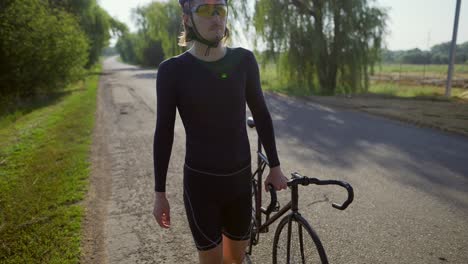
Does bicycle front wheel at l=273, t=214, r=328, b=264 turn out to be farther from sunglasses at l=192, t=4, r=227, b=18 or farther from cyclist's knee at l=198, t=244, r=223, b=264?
sunglasses at l=192, t=4, r=227, b=18

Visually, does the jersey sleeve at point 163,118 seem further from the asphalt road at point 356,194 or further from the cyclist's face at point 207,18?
the asphalt road at point 356,194

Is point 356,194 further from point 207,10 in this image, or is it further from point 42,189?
point 42,189

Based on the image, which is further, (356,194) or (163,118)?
(356,194)

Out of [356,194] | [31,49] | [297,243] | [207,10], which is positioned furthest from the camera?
A: [31,49]

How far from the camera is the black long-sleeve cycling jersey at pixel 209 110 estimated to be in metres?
1.77

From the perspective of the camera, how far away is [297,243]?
2.11 metres

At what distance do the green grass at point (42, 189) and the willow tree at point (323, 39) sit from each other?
37.6 ft

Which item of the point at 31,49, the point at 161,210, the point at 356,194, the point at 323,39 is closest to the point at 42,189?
the point at 161,210

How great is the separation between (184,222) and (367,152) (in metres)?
4.14

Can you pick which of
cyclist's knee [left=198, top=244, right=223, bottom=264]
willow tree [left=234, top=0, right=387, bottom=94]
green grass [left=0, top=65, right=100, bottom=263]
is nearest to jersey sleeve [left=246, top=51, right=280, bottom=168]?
cyclist's knee [left=198, top=244, right=223, bottom=264]

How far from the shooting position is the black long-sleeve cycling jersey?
1770mm

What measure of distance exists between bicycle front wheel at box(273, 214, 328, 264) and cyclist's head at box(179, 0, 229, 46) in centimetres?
110

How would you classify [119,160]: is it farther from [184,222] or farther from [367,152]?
[367,152]

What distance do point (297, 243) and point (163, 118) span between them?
1.13m
